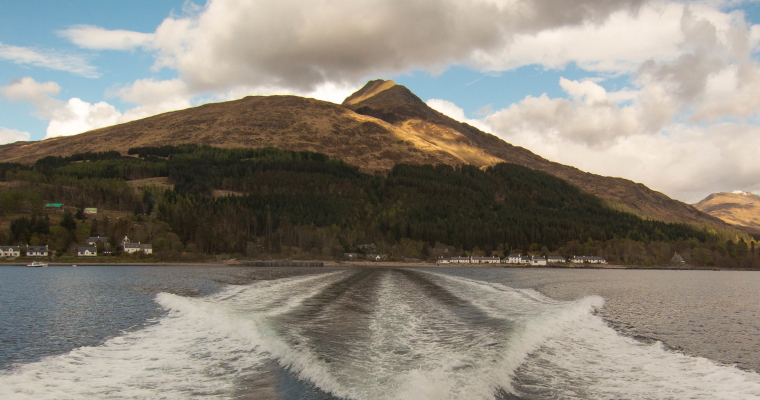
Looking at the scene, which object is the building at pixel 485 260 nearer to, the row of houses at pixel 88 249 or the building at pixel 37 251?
the row of houses at pixel 88 249

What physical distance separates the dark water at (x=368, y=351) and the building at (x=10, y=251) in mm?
124658

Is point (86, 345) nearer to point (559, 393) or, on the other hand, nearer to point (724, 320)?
point (559, 393)

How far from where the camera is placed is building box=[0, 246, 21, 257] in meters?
137

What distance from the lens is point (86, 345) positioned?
930 inches

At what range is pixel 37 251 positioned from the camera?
139 meters

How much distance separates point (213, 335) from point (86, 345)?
20.3ft

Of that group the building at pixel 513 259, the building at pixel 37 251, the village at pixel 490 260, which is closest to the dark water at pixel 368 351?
the building at pixel 37 251

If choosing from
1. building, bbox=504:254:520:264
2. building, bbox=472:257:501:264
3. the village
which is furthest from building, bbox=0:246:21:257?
building, bbox=504:254:520:264

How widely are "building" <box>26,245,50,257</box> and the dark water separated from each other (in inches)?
4755

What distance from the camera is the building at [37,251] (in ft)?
454

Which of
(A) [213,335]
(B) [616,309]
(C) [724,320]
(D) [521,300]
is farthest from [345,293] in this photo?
(C) [724,320]

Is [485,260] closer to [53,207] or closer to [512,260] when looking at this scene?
[512,260]

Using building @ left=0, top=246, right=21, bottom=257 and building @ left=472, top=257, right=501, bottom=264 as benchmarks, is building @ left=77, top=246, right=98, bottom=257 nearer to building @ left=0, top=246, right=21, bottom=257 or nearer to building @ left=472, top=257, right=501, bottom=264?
building @ left=0, top=246, right=21, bottom=257

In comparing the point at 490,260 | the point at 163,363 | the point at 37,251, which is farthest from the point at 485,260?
the point at 163,363
